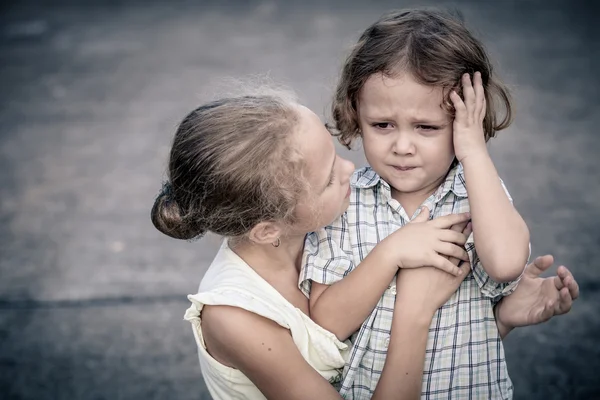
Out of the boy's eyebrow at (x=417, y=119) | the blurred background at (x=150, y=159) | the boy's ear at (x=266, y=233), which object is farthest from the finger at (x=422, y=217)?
the blurred background at (x=150, y=159)

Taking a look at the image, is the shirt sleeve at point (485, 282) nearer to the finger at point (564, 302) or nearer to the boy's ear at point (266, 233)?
the finger at point (564, 302)

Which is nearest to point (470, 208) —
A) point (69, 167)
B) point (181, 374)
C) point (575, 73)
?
point (181, 374)

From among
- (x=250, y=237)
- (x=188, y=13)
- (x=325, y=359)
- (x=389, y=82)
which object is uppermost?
(x=389, y=82)

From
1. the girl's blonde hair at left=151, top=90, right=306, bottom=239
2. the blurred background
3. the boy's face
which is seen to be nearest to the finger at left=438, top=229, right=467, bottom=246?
the boy's face

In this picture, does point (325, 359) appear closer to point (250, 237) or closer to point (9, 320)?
point (250, 237)

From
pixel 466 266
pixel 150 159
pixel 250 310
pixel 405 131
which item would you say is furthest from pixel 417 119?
pixel 150 159

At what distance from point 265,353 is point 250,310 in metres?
0.11

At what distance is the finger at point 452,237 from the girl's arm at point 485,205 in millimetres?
78

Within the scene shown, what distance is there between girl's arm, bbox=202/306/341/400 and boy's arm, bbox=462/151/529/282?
503mm

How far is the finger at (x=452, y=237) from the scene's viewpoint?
75.7 inches

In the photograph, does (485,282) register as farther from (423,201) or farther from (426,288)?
(423,201)

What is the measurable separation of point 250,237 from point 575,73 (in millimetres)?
4340

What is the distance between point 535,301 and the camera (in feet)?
6.65

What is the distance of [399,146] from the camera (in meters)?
1.93
